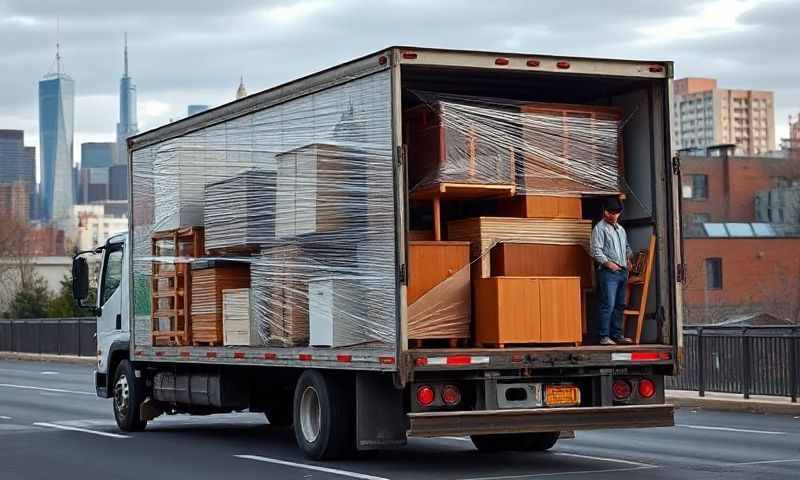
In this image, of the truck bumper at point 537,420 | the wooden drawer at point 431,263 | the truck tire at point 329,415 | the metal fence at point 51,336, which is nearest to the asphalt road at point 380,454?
the truck tire at point 329,415

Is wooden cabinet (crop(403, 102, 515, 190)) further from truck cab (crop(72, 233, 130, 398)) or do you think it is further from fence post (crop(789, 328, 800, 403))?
fence post (crop(789, 328, 800, 403))

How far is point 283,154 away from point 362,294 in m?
2.06

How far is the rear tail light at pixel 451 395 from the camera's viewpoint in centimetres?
1273

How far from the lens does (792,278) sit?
79250 mm

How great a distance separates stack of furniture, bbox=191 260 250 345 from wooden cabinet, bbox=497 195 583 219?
120 inches

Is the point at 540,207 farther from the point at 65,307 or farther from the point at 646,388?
the point at 65,307

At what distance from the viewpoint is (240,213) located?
49.4 ft

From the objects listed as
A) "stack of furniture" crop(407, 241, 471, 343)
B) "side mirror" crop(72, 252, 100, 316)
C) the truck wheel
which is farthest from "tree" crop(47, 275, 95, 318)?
"stack of furniture" crop(407, 241, 471, 343)

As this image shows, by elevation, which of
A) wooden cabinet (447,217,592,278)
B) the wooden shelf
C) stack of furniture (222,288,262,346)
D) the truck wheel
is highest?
the wooden shelf

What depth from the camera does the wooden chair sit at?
1384 centimetres

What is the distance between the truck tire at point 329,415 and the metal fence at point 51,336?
30.6m

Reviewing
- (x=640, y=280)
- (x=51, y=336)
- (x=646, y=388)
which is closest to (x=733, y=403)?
(x=640, y=280)

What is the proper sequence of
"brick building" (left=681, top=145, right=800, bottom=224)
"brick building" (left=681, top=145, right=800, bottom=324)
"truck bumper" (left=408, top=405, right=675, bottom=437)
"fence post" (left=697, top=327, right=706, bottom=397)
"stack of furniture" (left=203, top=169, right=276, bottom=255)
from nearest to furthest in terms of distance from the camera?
1. "truck bumper" (left=408, top=405, right=675, bottom=437)
2. "stack of furniture" (left=203, top=169, right=276, bottom=255)
3. "fence post" (left=697, top=327, right=706, bottom=397)
4. "brick building" (left=681, top=145, right=800, bottom=324)
5. "brick building" (left=681, top=145, right=800, bottom=224)

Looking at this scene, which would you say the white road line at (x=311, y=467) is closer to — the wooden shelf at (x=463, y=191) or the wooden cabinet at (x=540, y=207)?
the wooden shelf at (x=463, y=191)
